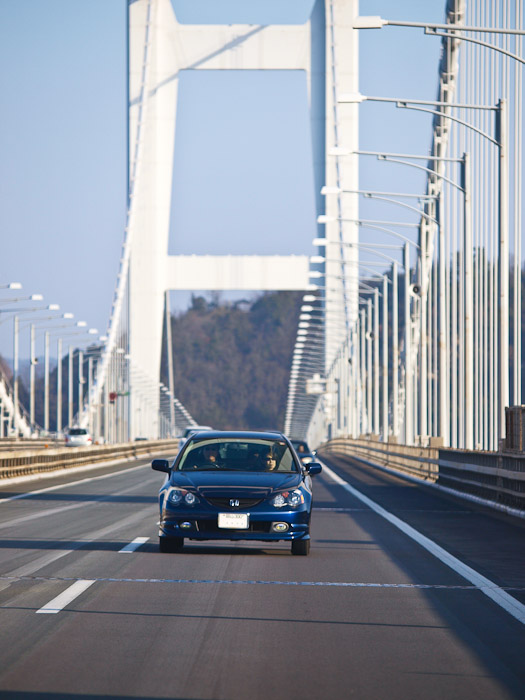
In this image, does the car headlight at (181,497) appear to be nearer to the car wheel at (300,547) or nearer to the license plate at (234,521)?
the license plate at (234,521)

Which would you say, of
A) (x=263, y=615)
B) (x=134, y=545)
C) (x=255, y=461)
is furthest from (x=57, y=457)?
(x=263, y=615)

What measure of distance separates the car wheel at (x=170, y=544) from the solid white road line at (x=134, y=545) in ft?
1.29

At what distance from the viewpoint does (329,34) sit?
4461 inches

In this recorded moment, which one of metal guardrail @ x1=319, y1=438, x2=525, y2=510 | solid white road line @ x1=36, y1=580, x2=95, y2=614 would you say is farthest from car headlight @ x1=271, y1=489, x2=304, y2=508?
metal guardrail @ x1=319, y1=438, x2=525, y2=510

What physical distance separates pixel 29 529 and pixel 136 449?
48831 mm

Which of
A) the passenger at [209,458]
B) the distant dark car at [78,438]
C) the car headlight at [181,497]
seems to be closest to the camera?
the car headlight at [181,497]

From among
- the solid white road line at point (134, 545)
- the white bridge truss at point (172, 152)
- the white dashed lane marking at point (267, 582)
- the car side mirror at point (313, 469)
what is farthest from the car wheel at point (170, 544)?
the white bridge truss at point (172, 152)

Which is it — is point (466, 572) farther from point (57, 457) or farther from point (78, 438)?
point (78, 438)

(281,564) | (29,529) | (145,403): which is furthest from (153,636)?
(145,403)

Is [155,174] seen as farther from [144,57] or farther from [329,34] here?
[329,34]

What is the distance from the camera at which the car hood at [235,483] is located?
555 inches

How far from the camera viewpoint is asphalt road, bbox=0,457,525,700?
7184 millimetres

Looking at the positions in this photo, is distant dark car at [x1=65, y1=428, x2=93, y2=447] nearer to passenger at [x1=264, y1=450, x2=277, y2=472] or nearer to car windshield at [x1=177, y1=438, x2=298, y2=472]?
car windshield at [x1=177, y1=438, x2=298, y2=472]

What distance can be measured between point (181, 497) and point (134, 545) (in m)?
1.50
